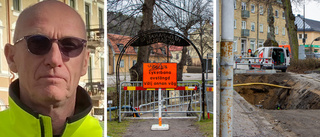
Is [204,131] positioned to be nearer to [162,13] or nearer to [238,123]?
[238,123]

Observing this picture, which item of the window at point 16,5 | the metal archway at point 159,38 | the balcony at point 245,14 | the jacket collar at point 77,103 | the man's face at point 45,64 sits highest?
the balcony at point 245,14

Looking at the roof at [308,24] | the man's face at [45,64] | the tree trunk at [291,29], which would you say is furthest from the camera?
the roof at [308,24]

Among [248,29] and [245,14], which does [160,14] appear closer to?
[245,14]

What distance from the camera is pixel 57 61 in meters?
1.65

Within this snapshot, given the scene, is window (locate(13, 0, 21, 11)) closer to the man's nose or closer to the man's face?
the man's face

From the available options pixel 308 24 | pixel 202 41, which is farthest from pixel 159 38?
pixel 308 24

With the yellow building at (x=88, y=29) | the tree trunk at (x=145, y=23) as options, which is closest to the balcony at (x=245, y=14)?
the tree trunk at (x=145, y=23)

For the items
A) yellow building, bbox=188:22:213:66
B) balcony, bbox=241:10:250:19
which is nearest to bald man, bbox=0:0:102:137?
yellow building, bbox=188:22:213:66

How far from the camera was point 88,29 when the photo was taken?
74.9 inches

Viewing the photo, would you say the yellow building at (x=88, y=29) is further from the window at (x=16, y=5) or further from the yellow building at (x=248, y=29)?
the yellow building at (x=248, y=29)

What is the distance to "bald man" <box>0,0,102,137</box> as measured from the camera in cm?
162

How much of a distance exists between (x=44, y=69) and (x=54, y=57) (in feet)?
0.29

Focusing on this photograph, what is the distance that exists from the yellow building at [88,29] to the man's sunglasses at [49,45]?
0.12 metres

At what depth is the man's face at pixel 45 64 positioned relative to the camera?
1.61m
